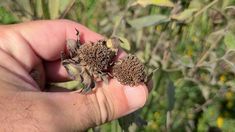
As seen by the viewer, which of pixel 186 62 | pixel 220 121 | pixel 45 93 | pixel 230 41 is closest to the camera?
pixel 45 93

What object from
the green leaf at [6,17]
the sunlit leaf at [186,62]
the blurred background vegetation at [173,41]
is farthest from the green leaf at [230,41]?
the green leaf at [6,17]

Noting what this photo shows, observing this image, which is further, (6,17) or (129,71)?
(6,17)

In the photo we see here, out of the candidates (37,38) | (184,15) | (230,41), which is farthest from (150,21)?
(37,38)

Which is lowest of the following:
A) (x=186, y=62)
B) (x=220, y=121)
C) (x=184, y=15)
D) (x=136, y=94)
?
(x=220, y=121)

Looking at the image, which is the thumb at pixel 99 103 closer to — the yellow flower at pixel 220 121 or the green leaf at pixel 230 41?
the green leaf at pixel 230 41

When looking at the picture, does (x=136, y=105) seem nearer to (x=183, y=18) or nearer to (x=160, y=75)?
(x=183, y=18)

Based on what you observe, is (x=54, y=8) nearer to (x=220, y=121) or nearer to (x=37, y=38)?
(x=37, y=38)
